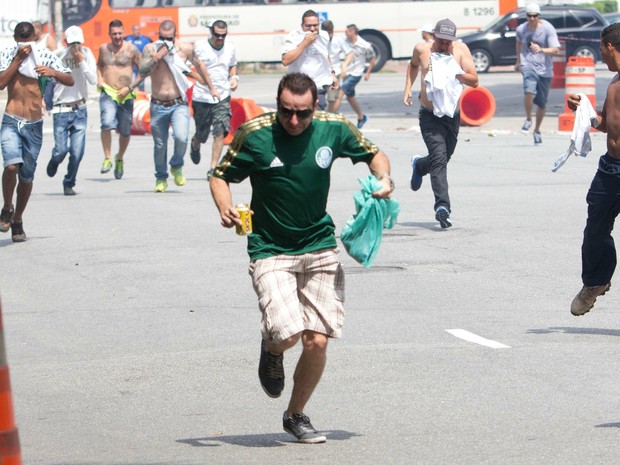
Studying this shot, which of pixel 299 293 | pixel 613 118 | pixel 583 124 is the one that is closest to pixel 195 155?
pixel 583 124

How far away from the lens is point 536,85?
22.6m

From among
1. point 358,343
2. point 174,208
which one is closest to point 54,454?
point 358,343

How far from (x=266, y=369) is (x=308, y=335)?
1.07 ft

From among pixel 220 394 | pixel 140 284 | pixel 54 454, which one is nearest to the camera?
pixel 54 454

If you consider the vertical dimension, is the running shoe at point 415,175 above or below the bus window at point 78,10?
above

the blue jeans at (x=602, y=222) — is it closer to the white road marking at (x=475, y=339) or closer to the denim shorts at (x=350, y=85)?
the white road marking at (x=475, y=339)

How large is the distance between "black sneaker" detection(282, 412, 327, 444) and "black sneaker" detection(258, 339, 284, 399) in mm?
181

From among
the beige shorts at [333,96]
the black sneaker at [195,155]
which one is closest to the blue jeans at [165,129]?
the black sneaker at [195,155]

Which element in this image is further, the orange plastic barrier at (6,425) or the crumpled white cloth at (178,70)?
the crumpled white cloth at (178,70)

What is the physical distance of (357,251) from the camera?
6.80 metres

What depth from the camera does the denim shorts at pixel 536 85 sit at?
2242 cm

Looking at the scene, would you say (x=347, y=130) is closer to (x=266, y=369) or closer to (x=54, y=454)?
(x=266, y=369)

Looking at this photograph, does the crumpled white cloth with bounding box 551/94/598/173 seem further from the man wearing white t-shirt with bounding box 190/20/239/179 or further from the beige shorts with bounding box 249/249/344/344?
the man wearing white t-shirt with bounding box 190/20/239/179

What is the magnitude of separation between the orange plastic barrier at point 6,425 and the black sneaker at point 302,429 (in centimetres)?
261
